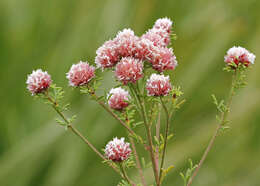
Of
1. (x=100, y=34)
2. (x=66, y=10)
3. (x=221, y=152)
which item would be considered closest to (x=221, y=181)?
(x=221, y=152)

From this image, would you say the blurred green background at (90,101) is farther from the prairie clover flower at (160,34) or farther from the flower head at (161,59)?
the flower head at (161,59)

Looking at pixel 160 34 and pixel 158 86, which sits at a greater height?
pixel 160 34

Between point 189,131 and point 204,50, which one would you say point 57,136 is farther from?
point 204,50

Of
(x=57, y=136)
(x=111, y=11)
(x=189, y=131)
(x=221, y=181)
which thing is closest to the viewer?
(x=57, y=136)

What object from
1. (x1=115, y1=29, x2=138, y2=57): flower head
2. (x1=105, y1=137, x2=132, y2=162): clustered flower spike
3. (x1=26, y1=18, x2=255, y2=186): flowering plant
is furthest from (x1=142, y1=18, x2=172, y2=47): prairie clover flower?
(x1=105, y1=137, x2=132, y2=162): clustered flower spike

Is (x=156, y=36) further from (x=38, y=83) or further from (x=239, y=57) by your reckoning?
(x=38, y=83)

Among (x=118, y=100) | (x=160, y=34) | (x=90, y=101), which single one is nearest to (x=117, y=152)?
(x=118, y=100)

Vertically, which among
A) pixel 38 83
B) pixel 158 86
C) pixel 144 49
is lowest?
pixel 158 86
